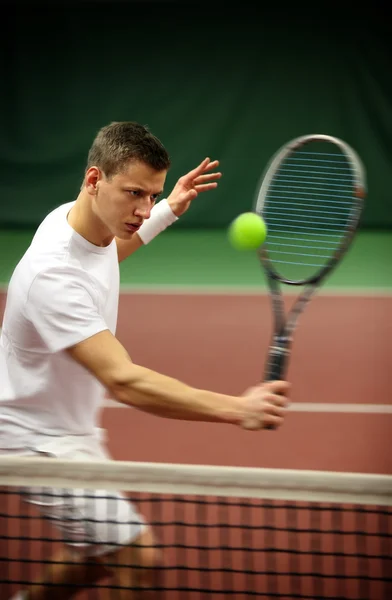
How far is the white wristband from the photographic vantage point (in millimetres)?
2805

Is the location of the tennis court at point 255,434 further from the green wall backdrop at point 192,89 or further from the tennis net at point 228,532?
the green wall backdrop at point 192,89

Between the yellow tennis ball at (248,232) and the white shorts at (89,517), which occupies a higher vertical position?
the yellow tennis ball at (248,232)

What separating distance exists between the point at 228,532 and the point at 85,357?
1.04 meters

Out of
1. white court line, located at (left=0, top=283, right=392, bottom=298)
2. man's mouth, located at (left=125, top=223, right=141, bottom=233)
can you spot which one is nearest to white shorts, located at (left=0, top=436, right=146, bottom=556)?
man's mouth, located at (left=125, top=223, right=141, bottom=233)

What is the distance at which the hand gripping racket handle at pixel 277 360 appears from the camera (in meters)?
2.03

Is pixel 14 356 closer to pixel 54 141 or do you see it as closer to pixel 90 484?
pixel 90 484

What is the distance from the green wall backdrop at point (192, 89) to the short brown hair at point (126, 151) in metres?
6.49

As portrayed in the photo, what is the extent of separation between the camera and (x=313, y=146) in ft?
27.1

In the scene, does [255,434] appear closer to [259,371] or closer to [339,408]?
[339,408]

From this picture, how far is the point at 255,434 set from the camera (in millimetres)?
4129

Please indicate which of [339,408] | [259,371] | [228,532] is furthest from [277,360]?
[259,371]

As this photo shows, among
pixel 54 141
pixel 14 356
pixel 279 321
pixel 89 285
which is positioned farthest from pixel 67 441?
pixel 54 141

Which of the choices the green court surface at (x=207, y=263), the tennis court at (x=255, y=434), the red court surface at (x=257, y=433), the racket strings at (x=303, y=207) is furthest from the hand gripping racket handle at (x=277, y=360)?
the green court surface at (x=207, y=263)

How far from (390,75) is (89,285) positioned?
713 centimetres
